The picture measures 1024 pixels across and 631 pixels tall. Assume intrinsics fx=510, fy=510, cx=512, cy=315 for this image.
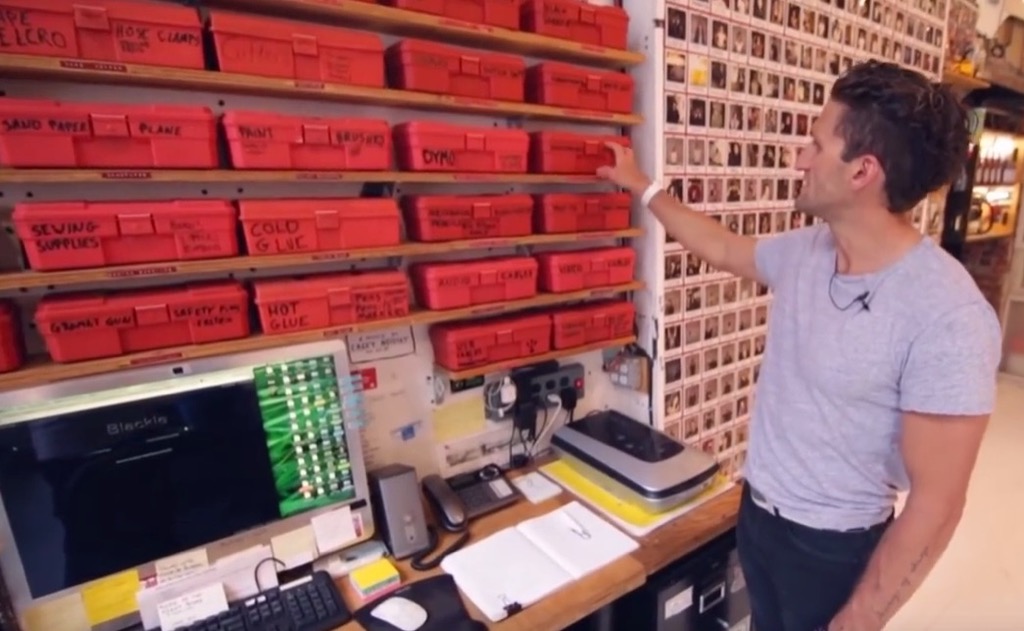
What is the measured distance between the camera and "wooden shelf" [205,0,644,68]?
1060 millimetres

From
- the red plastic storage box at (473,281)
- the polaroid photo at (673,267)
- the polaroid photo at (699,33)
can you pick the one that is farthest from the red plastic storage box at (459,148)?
the polaroid photo at (699,33)

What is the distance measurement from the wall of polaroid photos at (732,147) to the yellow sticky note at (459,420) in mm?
640

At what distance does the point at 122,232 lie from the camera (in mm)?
926

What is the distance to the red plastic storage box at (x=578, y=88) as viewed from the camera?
137cm

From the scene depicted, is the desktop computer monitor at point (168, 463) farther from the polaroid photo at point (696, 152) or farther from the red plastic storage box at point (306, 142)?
the polaroid photo at point (696, 152)

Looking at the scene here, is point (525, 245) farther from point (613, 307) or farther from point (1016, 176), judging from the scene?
point (1016, 176)

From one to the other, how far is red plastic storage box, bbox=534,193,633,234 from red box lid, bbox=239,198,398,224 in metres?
0.44

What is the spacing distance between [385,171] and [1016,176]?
16.6 feet

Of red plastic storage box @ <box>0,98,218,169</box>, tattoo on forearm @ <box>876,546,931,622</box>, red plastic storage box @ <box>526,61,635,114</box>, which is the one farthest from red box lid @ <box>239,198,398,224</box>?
tattoo on forearm @ <box>876,546,931,622</box>

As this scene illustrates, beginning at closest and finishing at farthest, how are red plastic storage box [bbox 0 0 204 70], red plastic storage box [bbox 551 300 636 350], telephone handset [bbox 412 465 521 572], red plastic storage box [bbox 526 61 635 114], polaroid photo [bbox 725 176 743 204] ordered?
red plastic storage box [bbox 0 0 204 70]
telephone handset [bbox 412 465 521 572]
red plastic storage box [bbox 526 61 635 114]
red plastic storage box [bbox 551 300 636 350]
polaroid photo [bbox 725 176 743 204]

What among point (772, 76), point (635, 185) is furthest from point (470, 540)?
point (772, 76)

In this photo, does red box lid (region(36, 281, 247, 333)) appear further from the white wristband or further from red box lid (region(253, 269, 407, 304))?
the white wristband

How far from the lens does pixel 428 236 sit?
49.1 inches

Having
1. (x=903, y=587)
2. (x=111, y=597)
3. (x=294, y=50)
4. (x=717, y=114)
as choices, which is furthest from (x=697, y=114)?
(x=111, y=597)
